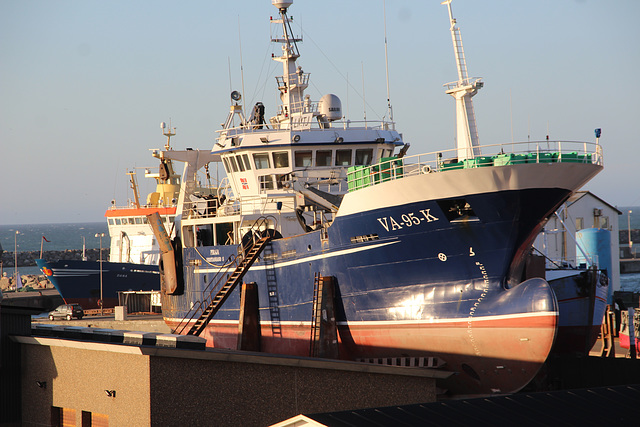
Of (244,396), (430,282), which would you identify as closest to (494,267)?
(430,282)

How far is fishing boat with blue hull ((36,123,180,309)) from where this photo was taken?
4541 cm

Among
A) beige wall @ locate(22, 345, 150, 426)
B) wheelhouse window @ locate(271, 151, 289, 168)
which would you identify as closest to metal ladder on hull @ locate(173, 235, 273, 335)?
wheelhouse window @ locate(271, 151, 289, 168)

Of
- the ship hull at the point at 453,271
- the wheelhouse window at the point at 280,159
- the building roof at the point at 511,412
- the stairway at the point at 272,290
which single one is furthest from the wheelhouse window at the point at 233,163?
the building roof at the point at 511,412

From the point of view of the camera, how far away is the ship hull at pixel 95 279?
149 ft

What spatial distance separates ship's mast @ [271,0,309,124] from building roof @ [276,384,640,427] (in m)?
18.6

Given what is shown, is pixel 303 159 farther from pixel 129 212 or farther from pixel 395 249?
pixel 129 212

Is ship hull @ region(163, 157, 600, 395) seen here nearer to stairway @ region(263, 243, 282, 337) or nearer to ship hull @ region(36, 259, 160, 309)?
stairway @ region(263, 243, 282, 337)

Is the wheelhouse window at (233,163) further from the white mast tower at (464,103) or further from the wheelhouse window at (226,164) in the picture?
the white mast tower at (464,103)

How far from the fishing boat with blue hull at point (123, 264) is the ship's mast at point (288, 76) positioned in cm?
1533

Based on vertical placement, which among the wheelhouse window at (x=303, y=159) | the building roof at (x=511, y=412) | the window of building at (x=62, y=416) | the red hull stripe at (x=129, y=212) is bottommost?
the window of building at (x=62, y=416)

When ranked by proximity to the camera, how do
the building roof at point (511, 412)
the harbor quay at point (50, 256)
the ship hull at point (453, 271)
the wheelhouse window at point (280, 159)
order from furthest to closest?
the harbor quay at point (50, 256), the wheelhouse window at point (280, 159), the ship hull at point (453, 271), the building roof at point (511, 412)

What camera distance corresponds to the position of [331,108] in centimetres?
2750

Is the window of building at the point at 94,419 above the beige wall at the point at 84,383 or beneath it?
beneath

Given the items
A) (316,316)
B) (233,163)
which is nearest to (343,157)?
(233,163)
